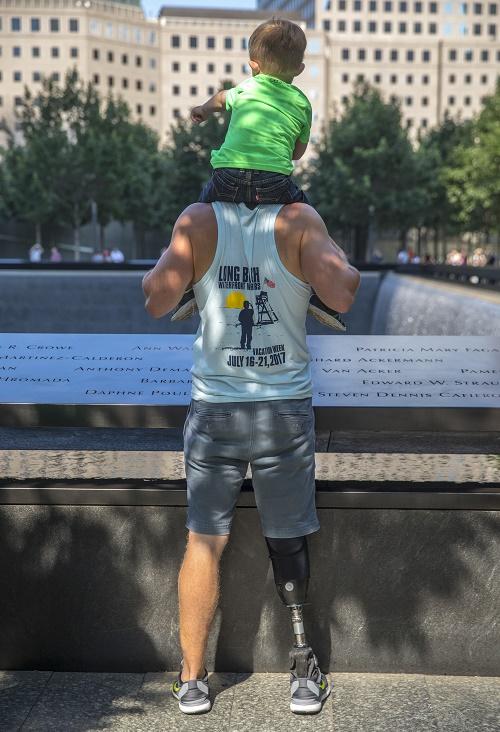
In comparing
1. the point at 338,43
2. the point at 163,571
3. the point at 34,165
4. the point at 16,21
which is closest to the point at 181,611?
the point at 163,571

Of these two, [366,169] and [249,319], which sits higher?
[366,169]

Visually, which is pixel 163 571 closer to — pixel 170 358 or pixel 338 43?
pixel 170 358

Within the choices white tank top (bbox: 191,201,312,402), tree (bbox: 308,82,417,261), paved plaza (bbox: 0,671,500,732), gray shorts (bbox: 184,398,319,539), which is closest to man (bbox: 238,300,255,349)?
white tank top (bbox: 191,201,312,402)

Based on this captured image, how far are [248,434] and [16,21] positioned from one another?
12451 cm

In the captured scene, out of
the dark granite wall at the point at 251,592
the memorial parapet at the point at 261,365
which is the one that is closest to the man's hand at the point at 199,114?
the memorial parapet at the point at 261,365

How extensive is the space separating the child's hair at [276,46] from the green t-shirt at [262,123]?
4 cm

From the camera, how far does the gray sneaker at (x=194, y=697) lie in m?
3.16

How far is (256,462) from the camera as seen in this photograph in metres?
3.07

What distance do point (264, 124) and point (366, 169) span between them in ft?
167

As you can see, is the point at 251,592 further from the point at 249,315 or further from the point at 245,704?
the point at 249,315

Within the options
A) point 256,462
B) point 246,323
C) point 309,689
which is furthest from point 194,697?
point 246,323

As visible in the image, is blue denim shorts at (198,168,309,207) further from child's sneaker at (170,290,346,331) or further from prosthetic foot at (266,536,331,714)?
prosthetic foot at (266,536,331,714)

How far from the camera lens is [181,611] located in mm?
3213

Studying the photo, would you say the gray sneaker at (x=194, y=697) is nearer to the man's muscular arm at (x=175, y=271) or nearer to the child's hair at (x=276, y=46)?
the man's muscular arm at (x=175, y=271)
